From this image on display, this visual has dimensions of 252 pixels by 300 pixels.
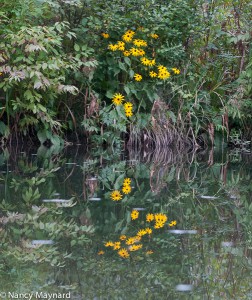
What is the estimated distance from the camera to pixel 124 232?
5.45 metres

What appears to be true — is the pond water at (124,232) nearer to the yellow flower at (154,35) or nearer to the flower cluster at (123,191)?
the flower cluster at (123,191)

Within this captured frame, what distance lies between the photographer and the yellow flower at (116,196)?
6984mm

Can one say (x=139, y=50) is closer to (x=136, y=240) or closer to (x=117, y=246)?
(x=136, y=240)

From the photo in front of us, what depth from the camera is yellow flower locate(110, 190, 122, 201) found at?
698cm

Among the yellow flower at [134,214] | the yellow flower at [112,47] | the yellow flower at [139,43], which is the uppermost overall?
the yellow flower at [139,43]

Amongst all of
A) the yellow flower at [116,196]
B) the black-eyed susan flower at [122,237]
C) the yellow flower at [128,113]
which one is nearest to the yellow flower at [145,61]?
the yellow flower at [128,113]

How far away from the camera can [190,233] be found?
546cm

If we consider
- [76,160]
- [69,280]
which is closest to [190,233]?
[69,280]

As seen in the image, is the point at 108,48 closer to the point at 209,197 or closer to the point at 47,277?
the point at 209,197

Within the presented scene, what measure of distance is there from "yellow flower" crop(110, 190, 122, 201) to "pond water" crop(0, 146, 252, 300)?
10mm

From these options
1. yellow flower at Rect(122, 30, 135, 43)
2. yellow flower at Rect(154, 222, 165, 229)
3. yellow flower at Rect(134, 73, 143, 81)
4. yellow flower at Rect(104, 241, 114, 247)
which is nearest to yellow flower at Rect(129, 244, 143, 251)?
yellow flower at Rect(104, 241, 114, 247)

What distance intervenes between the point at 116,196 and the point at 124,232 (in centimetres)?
167

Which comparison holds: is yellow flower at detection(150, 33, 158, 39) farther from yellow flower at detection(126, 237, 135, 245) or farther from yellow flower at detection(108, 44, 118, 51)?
yellow flower at detection(126, 237, 135, 245)

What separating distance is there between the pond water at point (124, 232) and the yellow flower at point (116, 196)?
10mm
